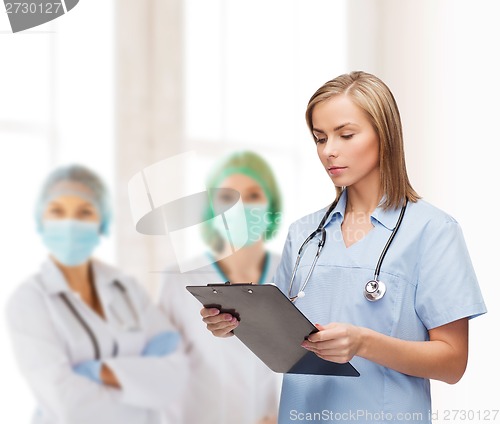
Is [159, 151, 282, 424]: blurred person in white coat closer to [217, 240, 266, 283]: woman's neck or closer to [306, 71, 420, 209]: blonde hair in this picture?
[217, 240, 266, 283]: woman's neck

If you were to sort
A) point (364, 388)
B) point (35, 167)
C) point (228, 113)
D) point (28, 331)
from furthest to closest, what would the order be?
point (228, 113) < point (35, 167) < point (28, 331) < point (364, 388)

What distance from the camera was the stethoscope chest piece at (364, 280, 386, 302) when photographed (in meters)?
1.00

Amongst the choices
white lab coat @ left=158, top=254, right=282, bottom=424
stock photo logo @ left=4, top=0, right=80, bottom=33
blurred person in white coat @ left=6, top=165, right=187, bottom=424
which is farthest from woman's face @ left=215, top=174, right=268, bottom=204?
stock photo logo @ left=4, top=0, right=80, bottom=33

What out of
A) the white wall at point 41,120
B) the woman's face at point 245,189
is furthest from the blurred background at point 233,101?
the woman's face at point 245,189

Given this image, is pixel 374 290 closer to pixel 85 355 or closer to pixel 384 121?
pixel 384 121

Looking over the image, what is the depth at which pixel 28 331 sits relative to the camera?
6.79 ft

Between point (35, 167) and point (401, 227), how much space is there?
57.7 inches

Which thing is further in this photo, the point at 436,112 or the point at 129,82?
the point at 436,112

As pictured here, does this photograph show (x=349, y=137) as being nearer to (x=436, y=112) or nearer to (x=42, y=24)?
(x=42, y=24)

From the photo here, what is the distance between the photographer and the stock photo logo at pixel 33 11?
2.24m

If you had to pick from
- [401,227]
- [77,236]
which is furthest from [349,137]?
[77,236]

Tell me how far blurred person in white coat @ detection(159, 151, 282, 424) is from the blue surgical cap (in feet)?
1.06

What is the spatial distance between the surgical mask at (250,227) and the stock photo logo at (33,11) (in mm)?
856

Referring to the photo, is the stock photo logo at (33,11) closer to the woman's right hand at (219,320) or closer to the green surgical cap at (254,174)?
the green surgical cap at (254,174)
